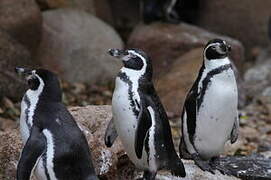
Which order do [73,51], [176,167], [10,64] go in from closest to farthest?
[176,167] < [10,64] < [73,51]

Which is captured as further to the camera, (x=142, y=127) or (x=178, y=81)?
(x=178, y=81)

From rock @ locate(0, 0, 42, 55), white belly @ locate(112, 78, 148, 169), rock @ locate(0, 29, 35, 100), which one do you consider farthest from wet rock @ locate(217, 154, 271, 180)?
rock @ locate(0, 0, 42, 55)

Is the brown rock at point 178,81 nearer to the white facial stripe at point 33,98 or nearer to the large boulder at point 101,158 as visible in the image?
the large boulder at point 101,158

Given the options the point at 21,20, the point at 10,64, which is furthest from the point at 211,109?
the point at 21,20

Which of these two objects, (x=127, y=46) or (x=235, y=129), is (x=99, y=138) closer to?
(x=235, y=129)

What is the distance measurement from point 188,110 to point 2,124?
258 centimetres

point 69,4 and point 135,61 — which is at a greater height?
point 135,61

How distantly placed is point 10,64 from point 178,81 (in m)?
1.68

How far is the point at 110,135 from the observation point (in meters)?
4.31

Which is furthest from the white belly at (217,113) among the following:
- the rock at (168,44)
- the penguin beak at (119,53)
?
the rock at (168,44)

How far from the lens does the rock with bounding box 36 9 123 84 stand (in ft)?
26.8

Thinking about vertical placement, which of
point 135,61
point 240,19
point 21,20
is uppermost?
point 135,61

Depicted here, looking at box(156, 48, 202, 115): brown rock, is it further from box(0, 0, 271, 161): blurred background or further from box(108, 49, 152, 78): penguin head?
box(108, 49, 152, 78): penguin head

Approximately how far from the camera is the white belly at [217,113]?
4332 millimetres
